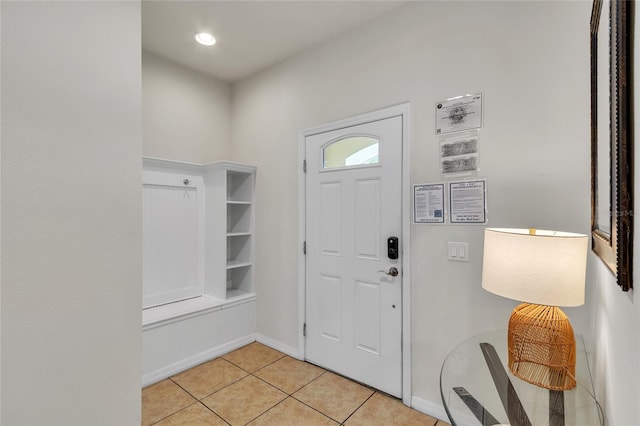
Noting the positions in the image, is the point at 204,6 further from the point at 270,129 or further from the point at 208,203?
the point at 208,203

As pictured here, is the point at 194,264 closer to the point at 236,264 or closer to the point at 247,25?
the point at 236,264

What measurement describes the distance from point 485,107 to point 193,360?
301cm

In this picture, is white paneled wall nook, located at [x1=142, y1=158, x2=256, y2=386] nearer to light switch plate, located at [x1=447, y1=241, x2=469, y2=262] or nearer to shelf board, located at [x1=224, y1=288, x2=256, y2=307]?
shelf board, located at [x1=224, y1=288, x2=256, y2=307]

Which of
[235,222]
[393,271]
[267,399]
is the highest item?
[235,222]

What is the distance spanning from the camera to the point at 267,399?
7.07 ft

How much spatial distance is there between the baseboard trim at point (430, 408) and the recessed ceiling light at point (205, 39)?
10.8ft

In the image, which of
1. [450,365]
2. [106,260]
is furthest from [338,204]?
[106,260]

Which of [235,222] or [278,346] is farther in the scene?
[235,222]

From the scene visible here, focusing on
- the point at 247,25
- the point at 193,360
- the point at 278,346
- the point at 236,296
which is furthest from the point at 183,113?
the point at 278,346

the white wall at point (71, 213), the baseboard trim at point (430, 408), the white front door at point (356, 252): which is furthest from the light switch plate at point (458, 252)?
the white wall at point (71, 213)

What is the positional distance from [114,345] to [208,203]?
70.6 inches

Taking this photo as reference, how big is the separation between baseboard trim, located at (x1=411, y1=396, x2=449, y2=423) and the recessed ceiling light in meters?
3.28

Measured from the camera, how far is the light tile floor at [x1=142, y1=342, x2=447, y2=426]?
6.40ft

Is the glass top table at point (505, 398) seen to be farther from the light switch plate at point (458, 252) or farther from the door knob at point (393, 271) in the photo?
the door knob at point (393, 271)
